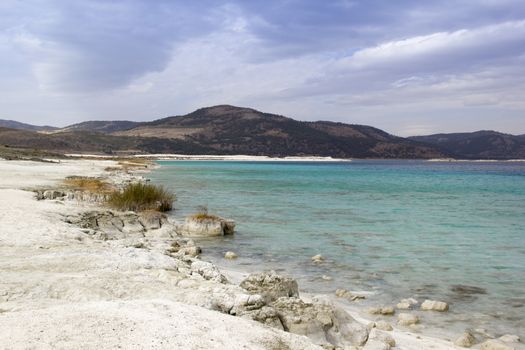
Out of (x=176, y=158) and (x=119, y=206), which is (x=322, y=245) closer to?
(x=119, y=206)

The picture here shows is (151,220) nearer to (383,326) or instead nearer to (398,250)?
(398,250)

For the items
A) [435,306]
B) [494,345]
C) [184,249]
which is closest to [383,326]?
[494,345]

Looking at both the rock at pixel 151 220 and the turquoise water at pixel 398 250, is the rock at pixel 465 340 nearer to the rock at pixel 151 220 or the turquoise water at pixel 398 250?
the turquoise water at pixel 398 250

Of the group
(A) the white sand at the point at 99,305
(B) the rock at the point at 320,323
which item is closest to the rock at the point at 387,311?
(B) the rock at the point at 320,323

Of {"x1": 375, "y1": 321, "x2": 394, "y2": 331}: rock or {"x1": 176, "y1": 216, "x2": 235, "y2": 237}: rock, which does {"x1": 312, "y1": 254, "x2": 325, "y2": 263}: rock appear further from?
{"x1": 375, "y1": 321, "x2": 394, "y2": 331}: rock

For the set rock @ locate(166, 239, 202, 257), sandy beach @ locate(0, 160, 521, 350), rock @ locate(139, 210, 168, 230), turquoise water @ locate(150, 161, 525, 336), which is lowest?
turquoise water @ locate(150, 161, 525, 336)

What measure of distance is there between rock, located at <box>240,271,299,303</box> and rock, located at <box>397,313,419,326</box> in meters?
2.14

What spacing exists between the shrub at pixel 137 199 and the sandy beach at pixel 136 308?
29.9ft

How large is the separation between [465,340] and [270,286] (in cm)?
325

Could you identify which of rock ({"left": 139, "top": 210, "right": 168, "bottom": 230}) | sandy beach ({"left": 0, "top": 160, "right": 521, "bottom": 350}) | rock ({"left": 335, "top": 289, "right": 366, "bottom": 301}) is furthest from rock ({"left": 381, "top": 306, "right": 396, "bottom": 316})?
rock ({"left": 139, "top": 210, "right": 168, "bottom": 230})

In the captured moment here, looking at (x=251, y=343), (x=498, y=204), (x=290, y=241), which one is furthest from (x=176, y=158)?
(x=251, y=343)

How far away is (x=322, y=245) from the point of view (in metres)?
16.0

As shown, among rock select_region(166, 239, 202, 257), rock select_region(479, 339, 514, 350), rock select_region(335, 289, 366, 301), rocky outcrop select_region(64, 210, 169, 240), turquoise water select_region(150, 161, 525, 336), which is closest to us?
rock select_region(479, 339, 514, 350)

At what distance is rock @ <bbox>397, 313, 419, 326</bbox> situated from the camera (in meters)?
8.44
